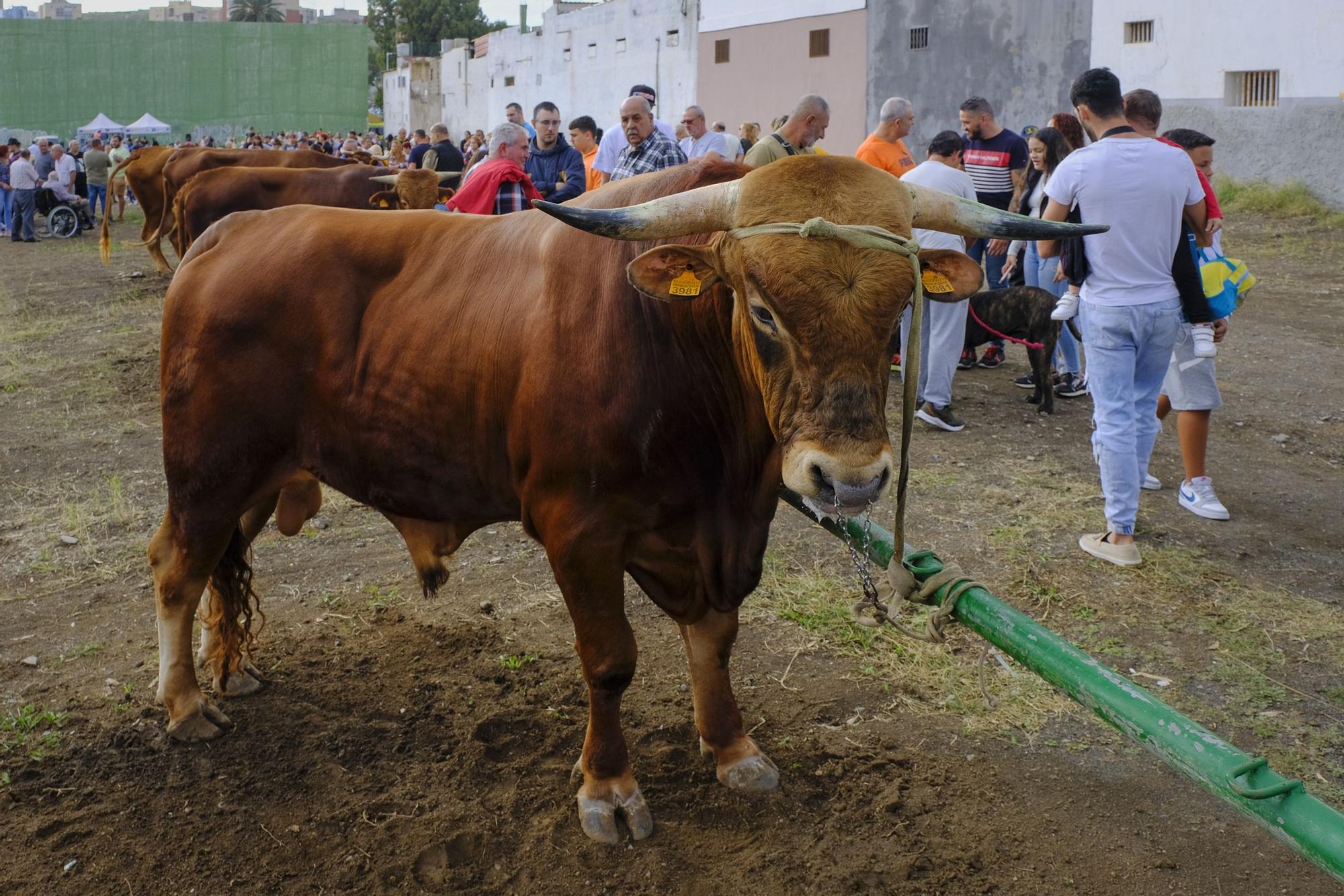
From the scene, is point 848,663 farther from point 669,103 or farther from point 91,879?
point 669,103

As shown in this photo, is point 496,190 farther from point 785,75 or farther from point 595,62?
point 595,62

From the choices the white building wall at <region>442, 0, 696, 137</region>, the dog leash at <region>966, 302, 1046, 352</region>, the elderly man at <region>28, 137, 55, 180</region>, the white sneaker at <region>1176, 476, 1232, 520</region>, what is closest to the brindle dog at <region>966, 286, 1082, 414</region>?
the dog leash at <region>966, 302, 1046, 352</region>

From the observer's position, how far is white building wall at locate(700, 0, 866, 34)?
79.4ft

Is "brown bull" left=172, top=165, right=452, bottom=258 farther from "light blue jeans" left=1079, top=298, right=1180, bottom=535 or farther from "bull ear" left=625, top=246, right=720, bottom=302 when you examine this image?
"bull ear" left=625, top=246, right=720, bottom=302

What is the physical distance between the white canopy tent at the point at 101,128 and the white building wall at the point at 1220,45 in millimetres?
36905

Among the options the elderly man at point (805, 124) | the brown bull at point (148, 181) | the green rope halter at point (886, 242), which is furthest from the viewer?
the brown bull at point (148, 181)

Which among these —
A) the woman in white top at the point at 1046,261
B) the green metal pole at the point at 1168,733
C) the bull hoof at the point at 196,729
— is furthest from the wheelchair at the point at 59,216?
the green metal pole at the point at 1168,733

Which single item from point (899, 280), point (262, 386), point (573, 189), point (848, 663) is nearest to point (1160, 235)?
point (848, 663)

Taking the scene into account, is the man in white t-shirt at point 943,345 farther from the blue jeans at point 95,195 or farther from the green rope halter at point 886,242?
the blue jeans at point 95,195

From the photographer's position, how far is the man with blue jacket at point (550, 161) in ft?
30.2

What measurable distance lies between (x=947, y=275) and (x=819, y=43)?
937 inches

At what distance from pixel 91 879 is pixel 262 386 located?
1.47 metres

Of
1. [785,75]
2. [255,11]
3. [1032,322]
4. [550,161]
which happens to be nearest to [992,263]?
[1032,322]

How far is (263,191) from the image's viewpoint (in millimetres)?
12227
